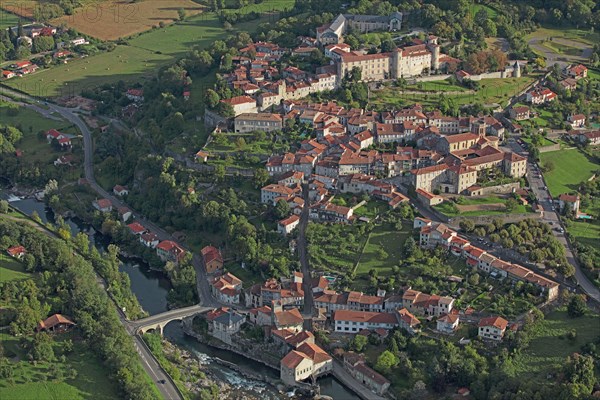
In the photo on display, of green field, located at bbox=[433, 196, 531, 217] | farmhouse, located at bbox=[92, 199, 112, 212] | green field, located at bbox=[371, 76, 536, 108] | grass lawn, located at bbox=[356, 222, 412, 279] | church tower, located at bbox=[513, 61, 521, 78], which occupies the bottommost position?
farmhouse, located at bbox=[92, 199, 112, 212]

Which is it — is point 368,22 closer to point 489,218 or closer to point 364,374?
point 489,218

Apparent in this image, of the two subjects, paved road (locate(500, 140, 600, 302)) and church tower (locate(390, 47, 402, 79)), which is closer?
paved road (locate(500, 140, 600, 302))

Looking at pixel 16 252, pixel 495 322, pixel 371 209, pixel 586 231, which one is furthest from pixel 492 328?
pixel 16 252

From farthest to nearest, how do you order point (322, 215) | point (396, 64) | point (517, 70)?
point (517, 70) → point (396, 64) → point (322, 215)

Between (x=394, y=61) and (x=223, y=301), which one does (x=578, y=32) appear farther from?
(x=223, y=301)

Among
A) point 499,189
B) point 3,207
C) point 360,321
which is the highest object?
point 499,189

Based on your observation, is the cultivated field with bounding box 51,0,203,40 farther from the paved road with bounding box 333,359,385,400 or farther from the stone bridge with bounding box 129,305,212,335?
the paved road with bounding box 333,359,385,400

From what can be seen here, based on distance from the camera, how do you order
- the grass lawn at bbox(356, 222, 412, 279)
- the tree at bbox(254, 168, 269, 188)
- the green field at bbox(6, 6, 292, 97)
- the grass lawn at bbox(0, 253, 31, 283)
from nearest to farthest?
the grass lawn at bbox(356, 222, 412, 279) → the grass lawn at bbox(0, 253, 31, 283) → the tree at bbox(254, 168, 269, 188) → the green field at bbox(6, 6, 292, 97)

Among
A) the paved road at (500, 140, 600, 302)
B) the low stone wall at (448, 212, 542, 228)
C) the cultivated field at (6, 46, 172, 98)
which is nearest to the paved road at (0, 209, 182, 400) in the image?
the low stone wall at (448, 212, 542, 228)
